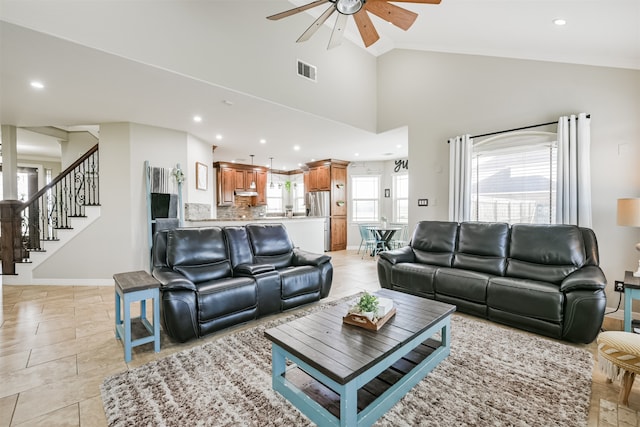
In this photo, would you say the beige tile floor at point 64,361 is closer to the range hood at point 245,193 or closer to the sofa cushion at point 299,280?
the sofa cushion at point 299,280

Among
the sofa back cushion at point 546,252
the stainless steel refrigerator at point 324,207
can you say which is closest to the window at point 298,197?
the stainless steel refrigerator at point 324,207

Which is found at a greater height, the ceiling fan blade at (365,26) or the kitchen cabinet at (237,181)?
the ceiling fan blade at (365,26)

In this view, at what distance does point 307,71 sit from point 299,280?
3222 millimetres

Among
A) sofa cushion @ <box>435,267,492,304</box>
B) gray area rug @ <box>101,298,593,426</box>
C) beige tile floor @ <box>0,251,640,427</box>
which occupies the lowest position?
beige tile floor @ <box>0,251,640,427</box>

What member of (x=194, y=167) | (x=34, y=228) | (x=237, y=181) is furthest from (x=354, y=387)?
(x=237, y=181)

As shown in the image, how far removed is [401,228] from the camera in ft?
24.6

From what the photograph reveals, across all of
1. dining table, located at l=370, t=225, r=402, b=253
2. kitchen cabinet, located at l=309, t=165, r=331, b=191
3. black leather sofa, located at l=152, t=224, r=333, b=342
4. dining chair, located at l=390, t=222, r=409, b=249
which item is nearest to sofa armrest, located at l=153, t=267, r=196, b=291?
black leather sofa, located at l=152, t=224, r=333, b=342

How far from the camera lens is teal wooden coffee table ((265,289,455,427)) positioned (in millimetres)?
1471

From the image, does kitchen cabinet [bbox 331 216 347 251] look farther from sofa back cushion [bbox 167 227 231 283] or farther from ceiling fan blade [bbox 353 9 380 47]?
ceiling fan blade [bbox 353 9 380 47]

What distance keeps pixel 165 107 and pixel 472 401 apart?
4666 mm

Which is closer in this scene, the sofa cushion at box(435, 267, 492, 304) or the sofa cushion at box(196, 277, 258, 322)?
the sofa cushion at box(196, 277, 258, 322)

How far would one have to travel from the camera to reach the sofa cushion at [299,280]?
130 inches

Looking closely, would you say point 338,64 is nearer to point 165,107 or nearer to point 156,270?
point 165,107

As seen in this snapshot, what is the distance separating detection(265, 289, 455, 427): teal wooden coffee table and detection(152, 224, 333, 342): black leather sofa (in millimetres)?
1095
